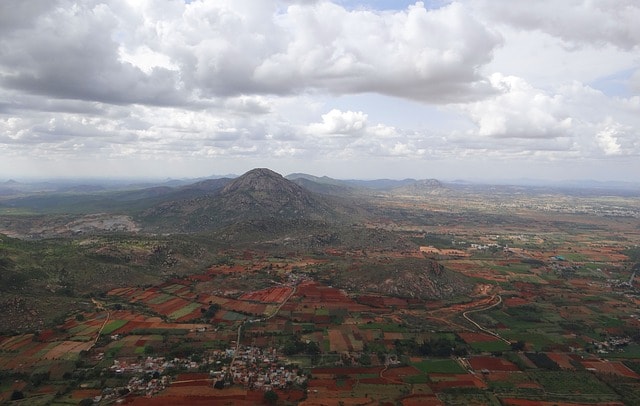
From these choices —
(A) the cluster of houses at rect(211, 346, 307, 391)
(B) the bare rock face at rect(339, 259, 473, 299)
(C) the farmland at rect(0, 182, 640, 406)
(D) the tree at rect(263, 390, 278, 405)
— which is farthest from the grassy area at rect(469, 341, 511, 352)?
(D) the tree at rect(263, 390, 278, 405)

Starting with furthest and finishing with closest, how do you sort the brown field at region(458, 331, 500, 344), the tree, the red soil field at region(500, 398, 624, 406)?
1. the brown field at region(458, 331, 500, 344)
2. the red soil field at region(500, 398, 624, 406)
3. the tree

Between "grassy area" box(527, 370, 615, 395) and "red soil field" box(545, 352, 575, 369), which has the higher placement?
"grassy area" box(527, 370, 615, 395)

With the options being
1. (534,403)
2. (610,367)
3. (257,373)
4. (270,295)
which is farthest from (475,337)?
(270,295)

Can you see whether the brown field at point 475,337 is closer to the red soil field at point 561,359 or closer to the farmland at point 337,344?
the farmland at point 337,344

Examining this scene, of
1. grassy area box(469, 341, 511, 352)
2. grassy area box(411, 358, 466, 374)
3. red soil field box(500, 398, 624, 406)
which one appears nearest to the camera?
red soil field box(500, 398, 624, 406)

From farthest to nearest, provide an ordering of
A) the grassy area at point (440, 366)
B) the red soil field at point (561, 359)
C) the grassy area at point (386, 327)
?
the grassy area at point (386, 327) → the red soil field at point (561, 359) → the grassy area at point (440, 366)

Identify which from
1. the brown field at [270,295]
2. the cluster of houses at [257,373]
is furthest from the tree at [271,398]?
Answer: the brown field at [270,295]

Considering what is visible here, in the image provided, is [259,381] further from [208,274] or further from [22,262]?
[22,262]

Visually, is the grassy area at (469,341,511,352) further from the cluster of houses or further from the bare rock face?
the cluster of houses
